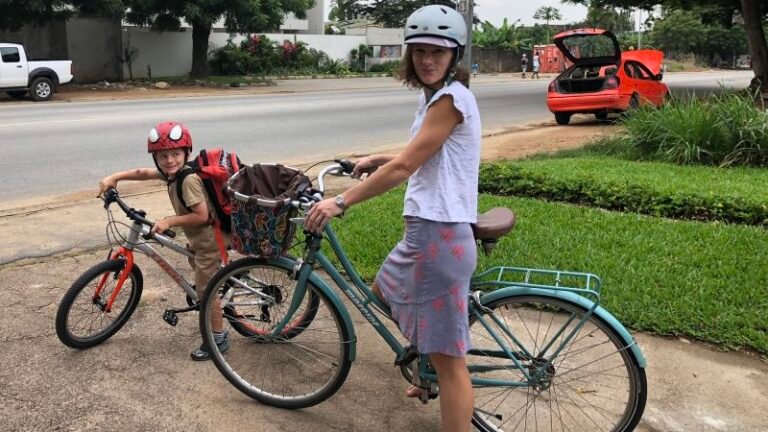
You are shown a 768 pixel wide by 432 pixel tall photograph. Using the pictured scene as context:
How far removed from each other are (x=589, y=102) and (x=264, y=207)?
1319cm

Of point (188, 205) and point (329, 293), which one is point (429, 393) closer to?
point (329, 293)

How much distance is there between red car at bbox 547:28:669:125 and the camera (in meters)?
14.8

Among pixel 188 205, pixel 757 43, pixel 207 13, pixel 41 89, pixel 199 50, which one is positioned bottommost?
pixel 188 205

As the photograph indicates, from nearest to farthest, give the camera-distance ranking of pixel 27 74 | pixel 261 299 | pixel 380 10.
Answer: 1. pixel 261 299
2. pixel 27 74
3. pixel 380 10

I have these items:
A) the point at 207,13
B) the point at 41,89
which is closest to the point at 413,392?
the point at 41,89

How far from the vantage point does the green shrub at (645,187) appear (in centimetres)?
632

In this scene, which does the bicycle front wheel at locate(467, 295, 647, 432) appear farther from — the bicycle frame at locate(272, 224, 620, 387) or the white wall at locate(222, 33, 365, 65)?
the white wall at locate(222, 33, 365, 65)

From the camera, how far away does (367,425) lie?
313 centimetres

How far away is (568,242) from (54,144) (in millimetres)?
9016

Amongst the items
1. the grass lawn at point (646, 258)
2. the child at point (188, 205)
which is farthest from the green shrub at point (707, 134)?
the child at point (188, 205)

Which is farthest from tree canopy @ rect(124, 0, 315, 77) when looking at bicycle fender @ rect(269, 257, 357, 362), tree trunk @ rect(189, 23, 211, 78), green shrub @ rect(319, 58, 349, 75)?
bicycle fender @ rect(269, 257, 357, 362)

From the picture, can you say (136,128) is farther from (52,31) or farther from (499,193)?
(52,31)

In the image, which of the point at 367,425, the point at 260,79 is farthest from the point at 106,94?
the point at 367,425

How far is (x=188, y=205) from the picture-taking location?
11.2 ft
